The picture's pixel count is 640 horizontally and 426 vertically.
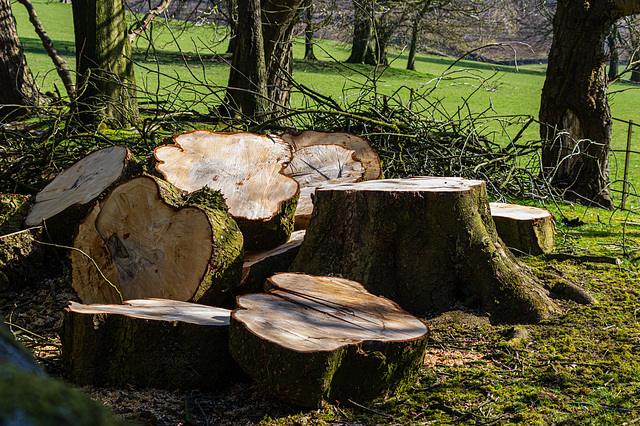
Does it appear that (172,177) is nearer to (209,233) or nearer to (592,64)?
(209,233)

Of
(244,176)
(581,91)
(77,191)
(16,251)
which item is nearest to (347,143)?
(244,176)

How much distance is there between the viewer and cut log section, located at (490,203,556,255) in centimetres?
399

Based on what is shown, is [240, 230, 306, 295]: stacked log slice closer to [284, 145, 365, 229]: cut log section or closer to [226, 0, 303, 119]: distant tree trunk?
[284, 145, 365, 229]: cut log section

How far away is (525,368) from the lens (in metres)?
2.55

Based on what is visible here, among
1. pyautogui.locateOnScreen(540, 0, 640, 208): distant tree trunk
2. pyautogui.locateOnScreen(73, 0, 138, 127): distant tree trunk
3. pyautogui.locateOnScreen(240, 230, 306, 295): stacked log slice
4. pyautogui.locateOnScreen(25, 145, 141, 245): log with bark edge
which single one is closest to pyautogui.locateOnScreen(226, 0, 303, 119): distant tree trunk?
pyautogui.locateOnScreen(73, 0, 138, 127): distant tree trunk

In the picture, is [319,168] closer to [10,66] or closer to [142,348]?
[142,348]

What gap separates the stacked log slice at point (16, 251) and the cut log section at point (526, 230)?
337cm

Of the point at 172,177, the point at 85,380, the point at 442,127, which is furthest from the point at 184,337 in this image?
the point at 442,127

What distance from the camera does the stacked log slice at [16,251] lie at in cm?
344

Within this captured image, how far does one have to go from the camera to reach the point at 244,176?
12.4ft

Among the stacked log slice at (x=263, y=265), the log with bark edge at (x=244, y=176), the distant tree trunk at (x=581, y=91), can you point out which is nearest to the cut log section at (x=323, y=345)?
the stacked log slice at (x=263, y=265)

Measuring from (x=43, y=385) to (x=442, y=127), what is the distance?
18.1 feet

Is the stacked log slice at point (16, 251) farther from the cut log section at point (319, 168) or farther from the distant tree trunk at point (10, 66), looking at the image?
the distant tree trunk at point (10, 66)

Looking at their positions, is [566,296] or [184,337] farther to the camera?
[566,296]
